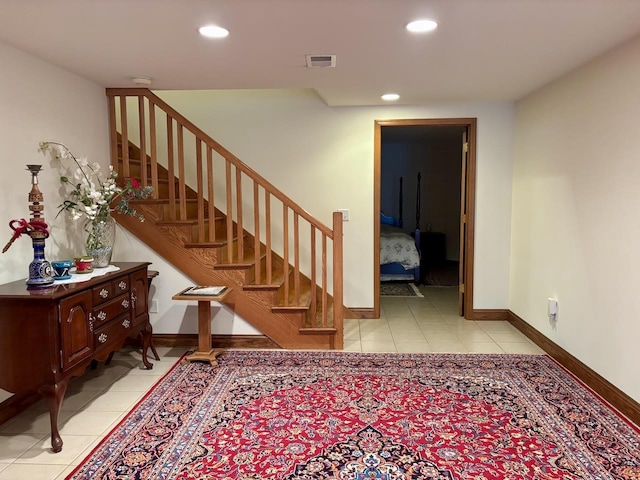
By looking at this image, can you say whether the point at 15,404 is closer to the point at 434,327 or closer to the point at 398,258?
the point at 434,327

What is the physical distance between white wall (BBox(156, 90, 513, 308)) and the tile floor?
616mm

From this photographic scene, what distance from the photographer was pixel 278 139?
451 centimetres

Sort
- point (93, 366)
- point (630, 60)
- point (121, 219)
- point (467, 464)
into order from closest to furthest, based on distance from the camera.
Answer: point (467, 464)
point (630, 60)
point (93, 366)
point (121, 219)

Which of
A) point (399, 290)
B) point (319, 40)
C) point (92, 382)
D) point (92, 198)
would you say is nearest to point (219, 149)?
point (92, 198)

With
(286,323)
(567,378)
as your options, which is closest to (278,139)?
(286,323)

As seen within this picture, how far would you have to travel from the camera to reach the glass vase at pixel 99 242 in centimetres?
300

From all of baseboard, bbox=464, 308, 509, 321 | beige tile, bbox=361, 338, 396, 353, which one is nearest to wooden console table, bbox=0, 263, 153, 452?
beige tile, bbox=361, 338, 396, 353

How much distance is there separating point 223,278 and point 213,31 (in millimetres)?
1949

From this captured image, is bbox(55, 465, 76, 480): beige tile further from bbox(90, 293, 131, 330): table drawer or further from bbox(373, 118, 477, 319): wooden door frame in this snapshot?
bbox(373, 118, 477, 319): wooden door frame

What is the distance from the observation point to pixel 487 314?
4.57 meters

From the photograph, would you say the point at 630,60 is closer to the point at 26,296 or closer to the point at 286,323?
the point at 286,323

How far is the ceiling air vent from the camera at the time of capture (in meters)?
2.82

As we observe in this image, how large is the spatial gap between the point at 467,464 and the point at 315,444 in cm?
75

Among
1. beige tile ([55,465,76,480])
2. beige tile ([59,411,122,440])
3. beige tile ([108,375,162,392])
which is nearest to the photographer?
beige tile ([55,465,76,480])
